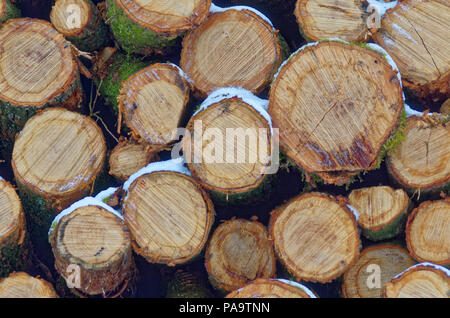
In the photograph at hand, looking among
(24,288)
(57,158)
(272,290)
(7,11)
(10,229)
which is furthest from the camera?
(7,11)

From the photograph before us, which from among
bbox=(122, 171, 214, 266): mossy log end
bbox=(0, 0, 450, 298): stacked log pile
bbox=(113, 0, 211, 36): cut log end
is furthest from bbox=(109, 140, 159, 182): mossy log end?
bbox=(113, 0, 211, 36): cut log end

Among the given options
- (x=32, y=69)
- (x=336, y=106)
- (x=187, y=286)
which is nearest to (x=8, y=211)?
(x=32, y=69)

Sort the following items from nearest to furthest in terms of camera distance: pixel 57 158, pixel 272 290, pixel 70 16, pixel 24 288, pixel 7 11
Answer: pixel 272 290 → pixel 24 288 → pixel 57 158 → pixel 70 16 → pixel 7 11

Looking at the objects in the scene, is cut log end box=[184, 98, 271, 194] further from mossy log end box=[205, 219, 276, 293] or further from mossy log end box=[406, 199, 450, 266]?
mossy log end box=[406, 199, 450, 266]

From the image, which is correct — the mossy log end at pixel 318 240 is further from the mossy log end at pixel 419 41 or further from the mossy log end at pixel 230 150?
the mossy log end at pixel 419 41

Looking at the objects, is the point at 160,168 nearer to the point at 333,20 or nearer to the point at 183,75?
the point at 183,75

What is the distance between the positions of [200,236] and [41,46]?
6.13 ft

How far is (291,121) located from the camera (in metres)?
3.06

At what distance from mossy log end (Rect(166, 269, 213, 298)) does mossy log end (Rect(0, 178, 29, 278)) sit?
121 cm

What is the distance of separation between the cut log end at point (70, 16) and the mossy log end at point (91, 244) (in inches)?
57.6

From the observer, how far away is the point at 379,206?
3168 mm

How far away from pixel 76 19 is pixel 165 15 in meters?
0.81

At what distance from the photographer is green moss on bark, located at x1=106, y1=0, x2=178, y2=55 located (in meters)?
3.32
